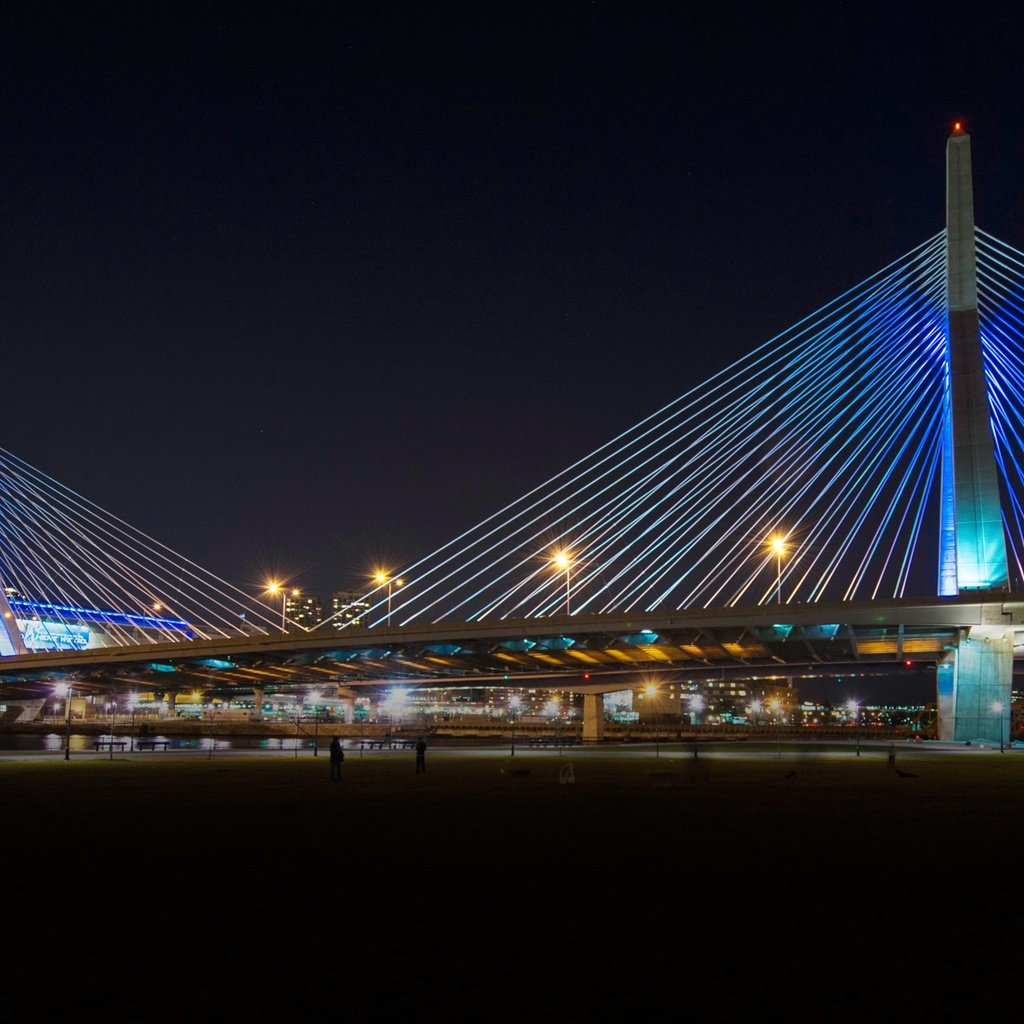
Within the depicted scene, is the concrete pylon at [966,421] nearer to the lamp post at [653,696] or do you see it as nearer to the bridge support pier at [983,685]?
the bridge support pier at [983,685]

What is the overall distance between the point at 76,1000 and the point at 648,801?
1484cm

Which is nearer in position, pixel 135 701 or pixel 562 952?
pixel 562 952

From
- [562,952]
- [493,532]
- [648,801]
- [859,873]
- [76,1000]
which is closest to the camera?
[76,1000]

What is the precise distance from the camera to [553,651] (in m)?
65.6

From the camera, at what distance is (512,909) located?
8758 millimetres

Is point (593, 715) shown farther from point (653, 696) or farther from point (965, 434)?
point (965, 434)

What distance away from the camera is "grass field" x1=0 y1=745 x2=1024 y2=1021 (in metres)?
6.25

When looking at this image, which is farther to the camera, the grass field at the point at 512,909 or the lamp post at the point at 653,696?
the lamp post at the point at 653,696

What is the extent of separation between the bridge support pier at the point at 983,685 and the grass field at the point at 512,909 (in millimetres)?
33006

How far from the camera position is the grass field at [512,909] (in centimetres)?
625

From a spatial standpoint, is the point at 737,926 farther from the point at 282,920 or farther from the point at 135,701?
the point at 135,701

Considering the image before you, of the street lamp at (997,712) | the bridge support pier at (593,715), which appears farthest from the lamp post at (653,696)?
the street lamp at (997,712)

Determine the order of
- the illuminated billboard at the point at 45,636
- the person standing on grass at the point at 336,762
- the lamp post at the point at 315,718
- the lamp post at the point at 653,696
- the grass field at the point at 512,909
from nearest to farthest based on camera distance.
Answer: the grass field at the point at 512,909 < the person standing on grass at the point at 336,762 < the lamp post at the point at 653,696 < the lamp post at the point at 315,718 < the illuminated billboard at the point at 45,636

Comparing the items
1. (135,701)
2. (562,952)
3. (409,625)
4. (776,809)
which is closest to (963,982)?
(562,952)
